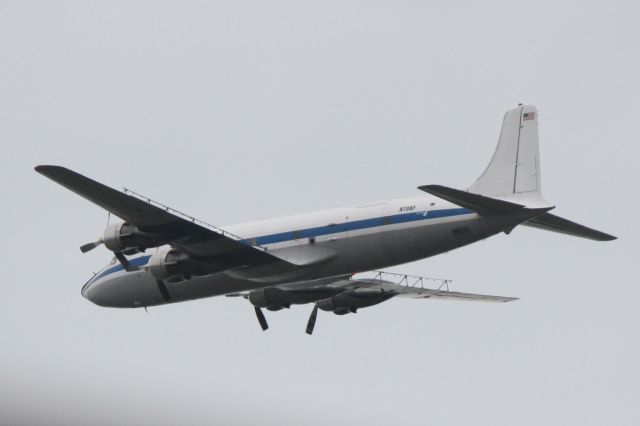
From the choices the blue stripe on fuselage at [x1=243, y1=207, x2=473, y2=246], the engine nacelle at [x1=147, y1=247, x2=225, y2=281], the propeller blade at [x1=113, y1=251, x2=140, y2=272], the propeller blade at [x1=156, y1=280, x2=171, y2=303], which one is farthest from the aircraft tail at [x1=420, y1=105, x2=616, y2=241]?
the propeller blade at [x1=113, y1=251, x2=140, y2=272]

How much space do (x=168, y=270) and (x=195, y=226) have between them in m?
2.77

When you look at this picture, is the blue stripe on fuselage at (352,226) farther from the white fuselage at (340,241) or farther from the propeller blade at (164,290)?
the propeller blade at (164,290)

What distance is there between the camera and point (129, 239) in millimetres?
43344

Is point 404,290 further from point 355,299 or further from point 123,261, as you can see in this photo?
point 123,261

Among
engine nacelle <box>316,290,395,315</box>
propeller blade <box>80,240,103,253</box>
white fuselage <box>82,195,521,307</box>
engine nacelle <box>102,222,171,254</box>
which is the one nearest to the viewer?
white fuselage <box>82,195,521,307</box>

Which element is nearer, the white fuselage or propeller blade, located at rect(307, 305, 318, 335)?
the white fuselage

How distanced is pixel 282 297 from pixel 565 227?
41.4ft

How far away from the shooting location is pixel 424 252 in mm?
42375

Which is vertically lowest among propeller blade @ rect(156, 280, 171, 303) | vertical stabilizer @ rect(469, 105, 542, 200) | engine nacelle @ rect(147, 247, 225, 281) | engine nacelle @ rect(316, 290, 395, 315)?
engine nacelle @ rect(316, 290, 395, 315)

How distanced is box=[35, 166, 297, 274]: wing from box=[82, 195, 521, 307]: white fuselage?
0.81m

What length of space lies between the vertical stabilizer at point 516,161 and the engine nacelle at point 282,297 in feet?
33.3

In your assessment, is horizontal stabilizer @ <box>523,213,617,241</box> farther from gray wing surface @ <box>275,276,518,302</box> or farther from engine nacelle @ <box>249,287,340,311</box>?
engine nacelle @ <box>249,287,340,311</box>

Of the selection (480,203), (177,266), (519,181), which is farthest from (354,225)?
(177,266)

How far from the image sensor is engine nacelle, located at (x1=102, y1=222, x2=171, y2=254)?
43.3 metres
